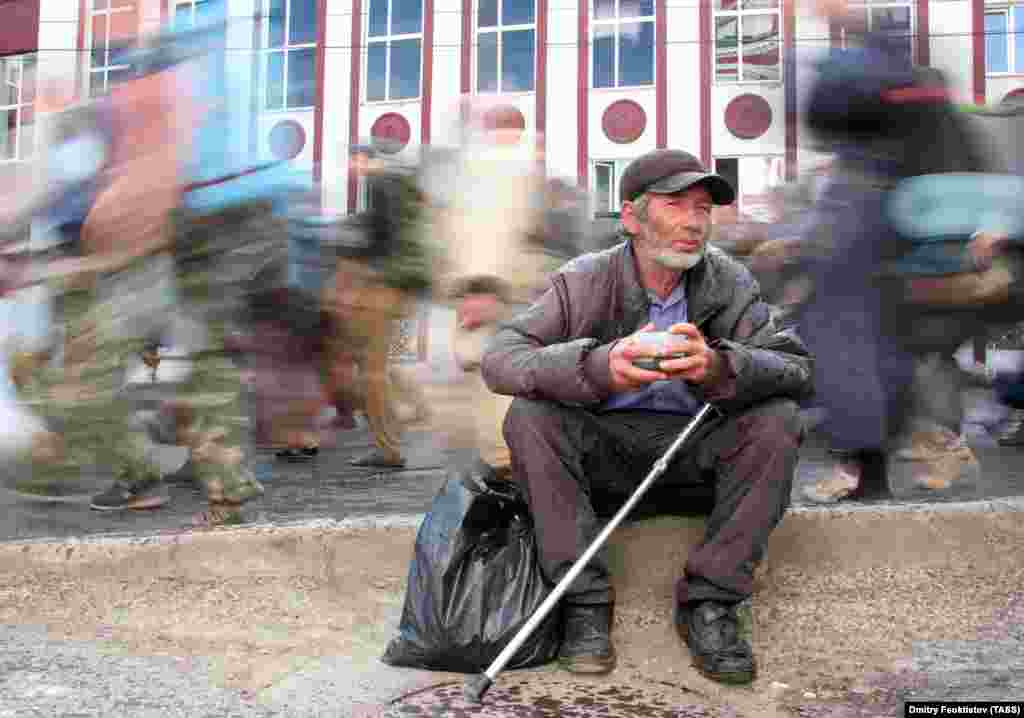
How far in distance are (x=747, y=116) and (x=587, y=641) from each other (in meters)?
15.2

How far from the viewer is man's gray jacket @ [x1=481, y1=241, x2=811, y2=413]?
7.18 ft

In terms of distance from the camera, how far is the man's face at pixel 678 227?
243cm

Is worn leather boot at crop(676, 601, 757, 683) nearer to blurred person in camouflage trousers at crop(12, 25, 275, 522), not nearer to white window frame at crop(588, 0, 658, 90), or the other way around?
blurred person in camouflage trousers at crop(12, 25, 275, 522)

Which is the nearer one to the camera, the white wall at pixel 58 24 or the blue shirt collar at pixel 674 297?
the blue shirt collar at pixel 674 297

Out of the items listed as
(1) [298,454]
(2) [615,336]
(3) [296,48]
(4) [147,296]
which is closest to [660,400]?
(2) [615,336]

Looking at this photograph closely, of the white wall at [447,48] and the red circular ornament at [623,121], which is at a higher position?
the white wall at [447,48]

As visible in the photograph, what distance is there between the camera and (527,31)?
16891mm

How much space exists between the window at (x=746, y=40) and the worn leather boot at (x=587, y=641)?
15.5 m

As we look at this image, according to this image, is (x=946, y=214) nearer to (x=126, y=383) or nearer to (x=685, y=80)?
(x=126, y=383)

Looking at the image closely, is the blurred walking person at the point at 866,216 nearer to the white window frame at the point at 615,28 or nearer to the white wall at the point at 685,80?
the white wall at the point at 685,80

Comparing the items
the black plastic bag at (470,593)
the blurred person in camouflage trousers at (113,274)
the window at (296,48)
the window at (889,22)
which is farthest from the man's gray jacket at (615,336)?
the window at (296,48)

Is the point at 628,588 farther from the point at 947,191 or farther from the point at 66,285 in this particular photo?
the point at 66,285

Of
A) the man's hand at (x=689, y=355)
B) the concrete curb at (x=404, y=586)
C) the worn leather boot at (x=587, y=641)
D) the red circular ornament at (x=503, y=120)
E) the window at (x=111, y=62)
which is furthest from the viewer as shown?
the red circular ornament at (x=503, y=120)

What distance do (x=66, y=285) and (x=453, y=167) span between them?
72.2 inches
